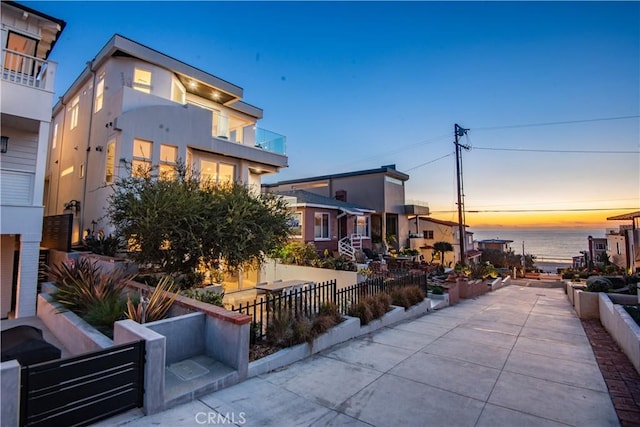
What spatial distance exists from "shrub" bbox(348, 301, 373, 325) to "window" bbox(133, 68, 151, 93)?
465 inches

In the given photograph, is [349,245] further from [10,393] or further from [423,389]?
[10,393]

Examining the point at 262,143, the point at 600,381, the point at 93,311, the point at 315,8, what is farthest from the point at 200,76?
the point at 600,381

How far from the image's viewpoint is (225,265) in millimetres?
8797

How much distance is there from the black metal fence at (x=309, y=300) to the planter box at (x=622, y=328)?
5087 millimetres

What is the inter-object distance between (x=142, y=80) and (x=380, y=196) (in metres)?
20.1

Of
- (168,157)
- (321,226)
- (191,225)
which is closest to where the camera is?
(191,225)

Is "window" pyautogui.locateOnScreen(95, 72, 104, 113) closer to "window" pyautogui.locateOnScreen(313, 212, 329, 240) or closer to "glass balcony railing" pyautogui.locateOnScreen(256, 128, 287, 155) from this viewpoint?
"glass balcony railing" pyautogui.locateOnScreen(256, 128, 287, 155)

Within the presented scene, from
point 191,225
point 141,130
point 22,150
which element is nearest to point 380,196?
point 141,130

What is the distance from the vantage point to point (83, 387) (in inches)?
123

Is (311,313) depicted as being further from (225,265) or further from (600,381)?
(600,381)

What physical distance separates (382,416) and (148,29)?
16.2 m

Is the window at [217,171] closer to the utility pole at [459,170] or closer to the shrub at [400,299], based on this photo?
the shrub at [400,299]

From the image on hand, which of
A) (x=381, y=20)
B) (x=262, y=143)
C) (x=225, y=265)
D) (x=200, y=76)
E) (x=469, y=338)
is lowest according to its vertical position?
(x=469, y=338)

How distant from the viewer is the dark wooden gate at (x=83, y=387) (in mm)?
2834
